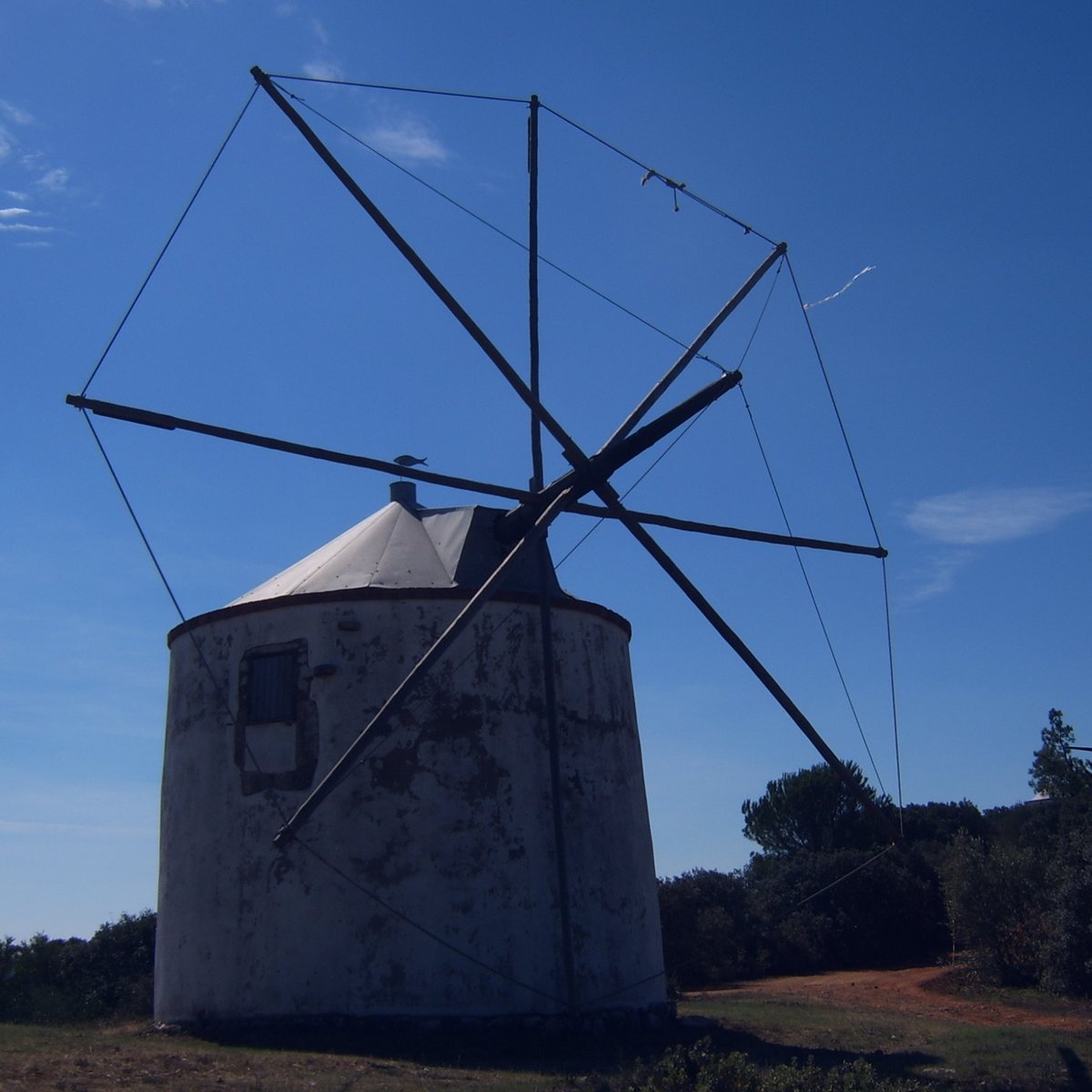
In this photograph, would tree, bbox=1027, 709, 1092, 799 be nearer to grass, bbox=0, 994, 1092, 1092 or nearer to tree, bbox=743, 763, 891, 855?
tree, bbox=743, 763, 891, 855

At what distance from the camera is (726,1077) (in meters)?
9.77

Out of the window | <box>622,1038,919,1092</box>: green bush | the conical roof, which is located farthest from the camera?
the conical roof

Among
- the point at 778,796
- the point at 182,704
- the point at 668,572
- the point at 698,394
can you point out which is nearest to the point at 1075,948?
the point at 668,572

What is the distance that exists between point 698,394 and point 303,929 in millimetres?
7754

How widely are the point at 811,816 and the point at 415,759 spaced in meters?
39.3

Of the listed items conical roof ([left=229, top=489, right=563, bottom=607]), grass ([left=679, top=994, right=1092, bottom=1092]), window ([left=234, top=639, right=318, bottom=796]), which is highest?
conical roof ([left=229, top=489, right=563, bottom=607])

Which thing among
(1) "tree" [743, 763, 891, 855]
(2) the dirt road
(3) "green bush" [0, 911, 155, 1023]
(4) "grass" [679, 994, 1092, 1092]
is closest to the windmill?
(4) "grass" [679, 994, 1092, 1092]

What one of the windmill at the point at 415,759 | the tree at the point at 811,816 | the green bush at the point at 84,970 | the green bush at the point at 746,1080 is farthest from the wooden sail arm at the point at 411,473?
the tree at the point at 811,816

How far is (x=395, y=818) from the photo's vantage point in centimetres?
1464

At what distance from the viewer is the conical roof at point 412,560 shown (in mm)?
16125

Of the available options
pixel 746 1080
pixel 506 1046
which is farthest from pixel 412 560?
pixel 746 1080

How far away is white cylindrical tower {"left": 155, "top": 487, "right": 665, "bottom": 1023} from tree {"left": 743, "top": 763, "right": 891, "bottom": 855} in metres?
35.4

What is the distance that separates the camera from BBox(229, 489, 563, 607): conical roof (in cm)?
1612

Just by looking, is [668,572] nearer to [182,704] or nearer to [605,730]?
[605,730]
